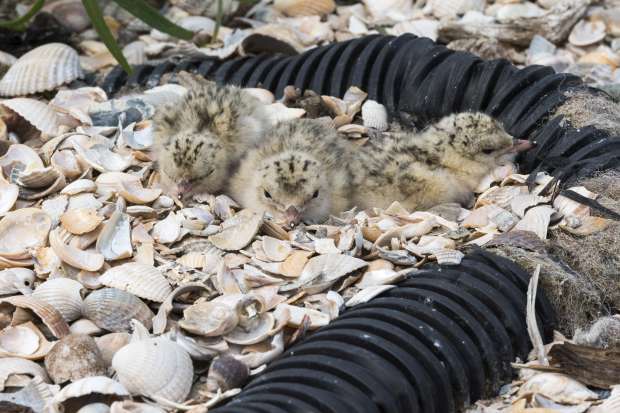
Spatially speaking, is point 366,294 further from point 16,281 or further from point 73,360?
point 16,281

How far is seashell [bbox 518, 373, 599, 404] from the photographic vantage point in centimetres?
327

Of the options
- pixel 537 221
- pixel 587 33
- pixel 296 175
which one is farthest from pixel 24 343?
pixel 587 33

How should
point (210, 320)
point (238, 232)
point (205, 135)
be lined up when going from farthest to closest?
point (205, 135), point (238, 232), point (210, 320)

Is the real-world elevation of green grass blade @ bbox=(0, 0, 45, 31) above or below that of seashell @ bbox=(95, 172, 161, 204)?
above

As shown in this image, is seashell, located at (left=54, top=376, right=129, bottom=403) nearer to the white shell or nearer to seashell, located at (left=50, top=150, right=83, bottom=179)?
seashell, located at (left=50, top=150, right=83, bottom=179)

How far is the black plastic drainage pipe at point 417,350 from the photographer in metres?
3.09

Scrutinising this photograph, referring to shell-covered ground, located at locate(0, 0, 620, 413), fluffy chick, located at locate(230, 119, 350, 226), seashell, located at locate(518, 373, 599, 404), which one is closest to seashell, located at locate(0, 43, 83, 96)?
shell-covered ground, located at locate(0, 0, 620, 413)

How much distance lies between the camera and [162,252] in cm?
398

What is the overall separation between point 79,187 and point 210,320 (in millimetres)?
1120

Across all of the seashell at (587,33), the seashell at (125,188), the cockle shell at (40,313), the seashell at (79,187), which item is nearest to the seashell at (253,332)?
the cockle shell at (40,313)

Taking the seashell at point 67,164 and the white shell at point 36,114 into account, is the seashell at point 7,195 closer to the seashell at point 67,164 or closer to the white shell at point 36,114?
the seashell at point 67,164

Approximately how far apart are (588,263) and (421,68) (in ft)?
5.21

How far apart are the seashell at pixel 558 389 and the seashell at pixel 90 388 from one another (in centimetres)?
116

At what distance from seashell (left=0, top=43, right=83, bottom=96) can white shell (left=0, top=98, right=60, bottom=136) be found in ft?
0.89
